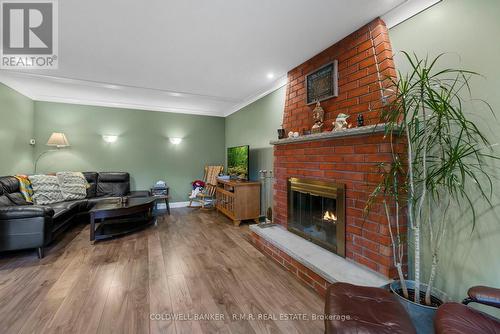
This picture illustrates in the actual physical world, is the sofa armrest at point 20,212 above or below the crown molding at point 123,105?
below

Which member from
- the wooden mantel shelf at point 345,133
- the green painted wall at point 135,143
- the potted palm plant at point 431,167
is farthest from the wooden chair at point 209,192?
the potted palm plant at point 431,167

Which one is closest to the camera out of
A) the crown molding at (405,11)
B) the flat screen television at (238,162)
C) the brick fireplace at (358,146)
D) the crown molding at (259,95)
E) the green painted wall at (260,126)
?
the crown molding at (405,11)

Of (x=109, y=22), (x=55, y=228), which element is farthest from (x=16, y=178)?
(x=109, y=22)

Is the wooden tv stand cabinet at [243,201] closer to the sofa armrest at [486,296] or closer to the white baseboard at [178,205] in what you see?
the white baseboard at [178,205]

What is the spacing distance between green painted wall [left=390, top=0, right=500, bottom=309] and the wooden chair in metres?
4.10

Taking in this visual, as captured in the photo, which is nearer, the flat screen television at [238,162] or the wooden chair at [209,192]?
the flat screen television at [238,162]

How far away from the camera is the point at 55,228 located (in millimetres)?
2818

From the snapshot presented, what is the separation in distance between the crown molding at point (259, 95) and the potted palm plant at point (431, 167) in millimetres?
1821

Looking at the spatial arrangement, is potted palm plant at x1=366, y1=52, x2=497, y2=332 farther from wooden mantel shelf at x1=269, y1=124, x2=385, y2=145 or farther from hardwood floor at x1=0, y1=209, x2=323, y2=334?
hardwood floor at x1=0, y1=209, x2=323, y2=334

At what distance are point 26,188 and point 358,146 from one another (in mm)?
4746

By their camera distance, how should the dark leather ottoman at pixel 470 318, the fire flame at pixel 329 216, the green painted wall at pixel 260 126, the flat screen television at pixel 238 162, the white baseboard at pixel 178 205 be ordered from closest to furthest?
the dark leather ottoman at pixel 470 318 → the fire flame at pixel 329 216 → the green painted wall at pixel 260 126 → the flat screen television at pixel 238 162 → the white baseboard at pixel 178 205

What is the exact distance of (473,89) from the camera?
144 centimetres

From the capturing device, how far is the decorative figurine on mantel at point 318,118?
2.41 m

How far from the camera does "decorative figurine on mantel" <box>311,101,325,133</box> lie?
241 centimetres
